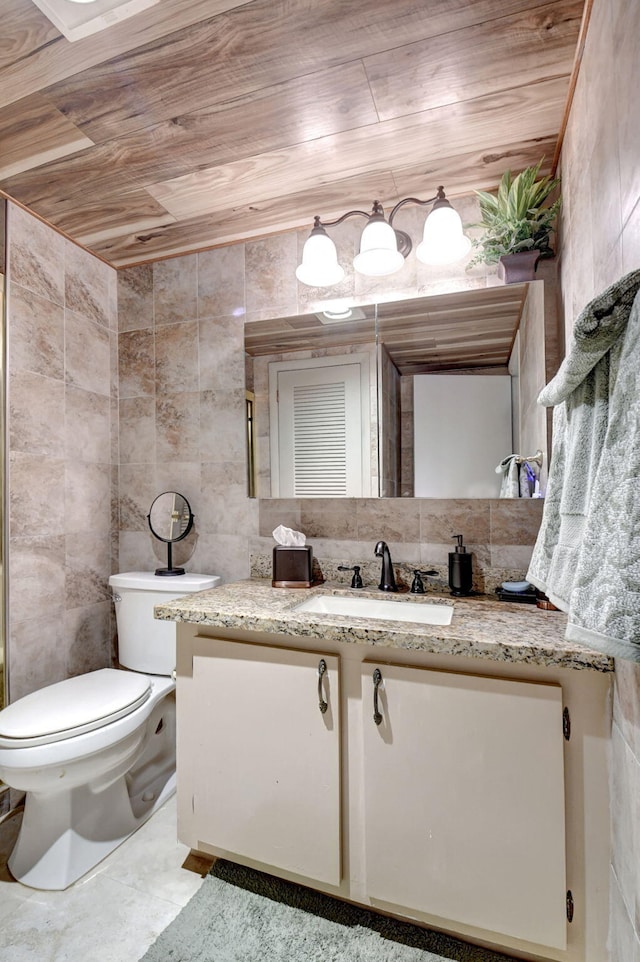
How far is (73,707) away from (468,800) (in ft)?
3.87

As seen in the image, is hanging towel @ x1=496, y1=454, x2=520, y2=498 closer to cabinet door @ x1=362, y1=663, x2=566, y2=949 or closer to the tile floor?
cabinet door @ x1=362, y1=663, x2=566, y2=949

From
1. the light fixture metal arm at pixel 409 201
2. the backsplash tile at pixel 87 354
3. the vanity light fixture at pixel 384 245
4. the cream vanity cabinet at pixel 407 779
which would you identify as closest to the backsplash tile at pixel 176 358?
the backsplash tile at pixel 87 354

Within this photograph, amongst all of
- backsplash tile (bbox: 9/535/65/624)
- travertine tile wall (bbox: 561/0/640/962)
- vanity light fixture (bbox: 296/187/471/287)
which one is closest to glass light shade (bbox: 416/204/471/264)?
vanity light fixture (bbox: 296/187/471/287)

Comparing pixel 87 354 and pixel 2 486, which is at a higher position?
pixel 87 354

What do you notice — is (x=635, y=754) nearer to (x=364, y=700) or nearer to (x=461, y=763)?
(x=461, y=763)

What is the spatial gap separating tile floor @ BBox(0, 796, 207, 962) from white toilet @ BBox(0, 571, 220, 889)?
45 millimetres

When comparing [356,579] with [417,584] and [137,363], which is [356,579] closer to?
[417,584]

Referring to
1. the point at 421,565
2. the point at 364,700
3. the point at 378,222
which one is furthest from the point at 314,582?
the point at 378,222

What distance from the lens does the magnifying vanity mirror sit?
2.07 metres

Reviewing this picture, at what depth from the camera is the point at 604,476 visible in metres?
0.69

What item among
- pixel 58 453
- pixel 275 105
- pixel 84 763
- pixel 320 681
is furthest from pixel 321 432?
pixel 84 763

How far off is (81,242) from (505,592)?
7.17 ft

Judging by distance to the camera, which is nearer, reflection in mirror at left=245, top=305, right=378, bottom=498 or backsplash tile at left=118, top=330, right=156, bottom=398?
reflection in mirror at left=245, top=305, right=378, bottom=498

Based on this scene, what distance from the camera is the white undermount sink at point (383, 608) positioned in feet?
4.95
